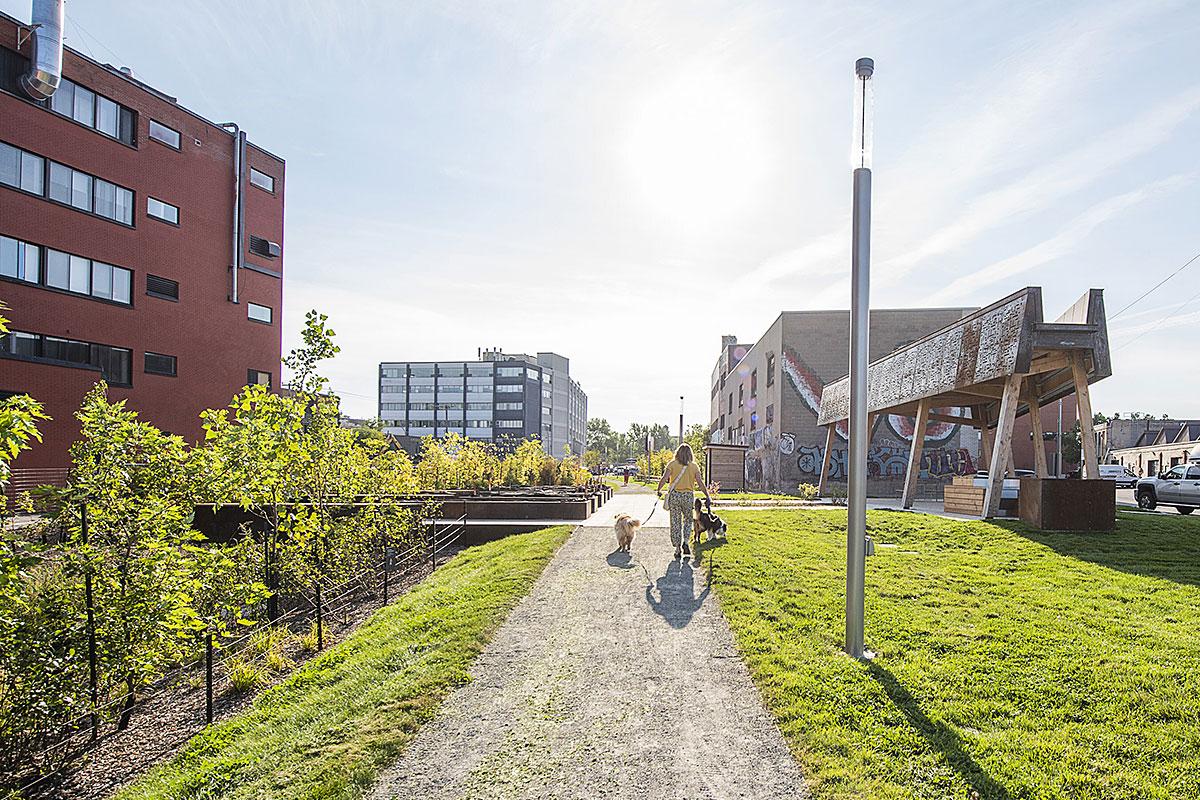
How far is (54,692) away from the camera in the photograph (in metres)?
4.77

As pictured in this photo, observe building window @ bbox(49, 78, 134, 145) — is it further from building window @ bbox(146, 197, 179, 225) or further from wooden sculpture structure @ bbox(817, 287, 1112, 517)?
wooden sculpture structure @ bbox(817, 287, 1112, 517)

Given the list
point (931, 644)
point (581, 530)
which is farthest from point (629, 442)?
point (931, 644)

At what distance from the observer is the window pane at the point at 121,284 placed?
1025 inches

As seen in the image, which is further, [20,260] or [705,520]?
[20,260]

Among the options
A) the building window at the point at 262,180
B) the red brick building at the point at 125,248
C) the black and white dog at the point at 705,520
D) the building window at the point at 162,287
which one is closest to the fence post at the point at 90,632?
the black and white dog at the point at 705,520

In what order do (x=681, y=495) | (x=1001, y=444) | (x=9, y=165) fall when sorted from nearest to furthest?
(x=681, y=495) → (x=1001, y=444) → (x=9, y=165)

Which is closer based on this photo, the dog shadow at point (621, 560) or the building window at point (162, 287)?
the dog shadow at point (621, 560)

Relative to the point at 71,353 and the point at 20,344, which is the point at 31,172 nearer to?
the point at 20,344

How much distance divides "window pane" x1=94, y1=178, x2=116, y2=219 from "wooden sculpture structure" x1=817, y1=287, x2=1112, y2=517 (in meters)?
26.5

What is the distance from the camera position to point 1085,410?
47.1ft

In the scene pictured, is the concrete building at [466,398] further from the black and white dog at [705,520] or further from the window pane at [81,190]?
the black and white dog at [705,520]

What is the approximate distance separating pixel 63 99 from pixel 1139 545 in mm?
32634

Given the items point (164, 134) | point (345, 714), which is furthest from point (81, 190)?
point (345, 714)

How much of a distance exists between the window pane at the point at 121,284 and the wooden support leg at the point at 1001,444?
93.7ft
